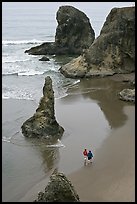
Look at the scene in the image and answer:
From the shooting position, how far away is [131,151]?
2214 centimetres

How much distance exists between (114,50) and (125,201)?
28.5 meters

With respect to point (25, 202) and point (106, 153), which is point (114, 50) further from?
point (25, 202)

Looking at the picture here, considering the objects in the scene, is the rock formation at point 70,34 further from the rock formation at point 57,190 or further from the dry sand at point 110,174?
the rock formation at point 57,190

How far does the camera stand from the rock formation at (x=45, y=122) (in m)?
24.8

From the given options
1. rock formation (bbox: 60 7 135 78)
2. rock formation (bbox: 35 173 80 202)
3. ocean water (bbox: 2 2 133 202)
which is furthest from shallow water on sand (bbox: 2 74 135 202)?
rock formation (bbox: 60 7 135 78)

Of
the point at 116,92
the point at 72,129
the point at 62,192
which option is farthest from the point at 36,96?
the point at 62,192

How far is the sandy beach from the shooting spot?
17769 millimetres

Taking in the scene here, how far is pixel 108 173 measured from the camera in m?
19.8

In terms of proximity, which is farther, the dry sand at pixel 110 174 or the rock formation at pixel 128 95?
the rock formation at pixel 128 95

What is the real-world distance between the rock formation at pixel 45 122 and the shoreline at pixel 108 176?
327 centimetres

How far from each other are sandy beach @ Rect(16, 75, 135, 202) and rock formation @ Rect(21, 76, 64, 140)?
4.52 feet

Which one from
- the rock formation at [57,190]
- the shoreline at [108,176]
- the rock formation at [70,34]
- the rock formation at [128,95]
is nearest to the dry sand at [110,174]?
the shoreline at [108,176]

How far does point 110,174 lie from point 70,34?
1661 inches

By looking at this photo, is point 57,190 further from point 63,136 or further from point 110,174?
point 63,136
